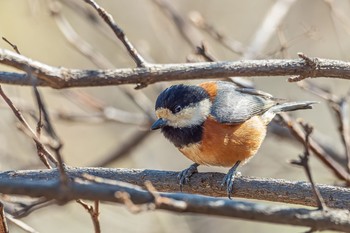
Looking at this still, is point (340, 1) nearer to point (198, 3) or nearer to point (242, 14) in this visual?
point (242, 14)

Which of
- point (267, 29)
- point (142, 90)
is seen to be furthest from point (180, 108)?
point (142, 90)

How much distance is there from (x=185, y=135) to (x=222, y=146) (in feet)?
0.82

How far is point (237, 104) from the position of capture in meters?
4.26

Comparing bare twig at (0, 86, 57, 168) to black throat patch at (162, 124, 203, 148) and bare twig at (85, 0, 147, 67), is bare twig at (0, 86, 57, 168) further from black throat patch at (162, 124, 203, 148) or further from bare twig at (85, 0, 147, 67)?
black throat patch at (162, 124, 203, 148)

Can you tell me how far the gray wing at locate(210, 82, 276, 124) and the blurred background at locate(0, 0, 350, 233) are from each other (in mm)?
725

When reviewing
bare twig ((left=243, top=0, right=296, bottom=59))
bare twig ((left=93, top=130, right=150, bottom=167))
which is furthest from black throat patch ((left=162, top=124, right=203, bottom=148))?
bare twig ((left=93, top=130, right=150, bottom=167))

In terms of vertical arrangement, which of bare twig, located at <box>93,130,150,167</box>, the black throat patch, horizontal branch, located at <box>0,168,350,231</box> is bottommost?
horizontal branch, located at <box>0,168,350,231</box>

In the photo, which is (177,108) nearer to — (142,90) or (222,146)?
(222,146)

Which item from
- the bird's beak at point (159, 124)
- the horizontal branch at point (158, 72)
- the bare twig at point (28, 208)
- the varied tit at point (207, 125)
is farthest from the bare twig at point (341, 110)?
the bare twig at point (28, 208)

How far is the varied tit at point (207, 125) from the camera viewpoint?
395 cm

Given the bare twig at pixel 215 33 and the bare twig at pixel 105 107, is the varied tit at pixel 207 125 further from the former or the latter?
the bare twig at pixel 105 107

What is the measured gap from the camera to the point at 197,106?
4.07 metres

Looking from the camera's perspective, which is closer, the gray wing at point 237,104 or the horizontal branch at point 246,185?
the horizontal branch at point 246,185

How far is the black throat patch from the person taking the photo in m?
3.96
